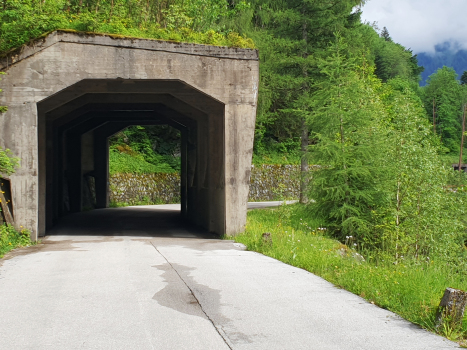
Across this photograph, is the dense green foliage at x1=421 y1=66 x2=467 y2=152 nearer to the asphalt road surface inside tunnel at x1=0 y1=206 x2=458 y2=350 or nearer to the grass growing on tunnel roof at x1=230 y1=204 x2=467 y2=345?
the grass growing on tunnel roof at x1=230 y1=204 x2=467 y2=345

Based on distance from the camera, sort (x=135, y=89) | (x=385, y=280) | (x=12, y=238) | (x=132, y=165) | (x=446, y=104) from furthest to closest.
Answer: (x=446, y=104), (x=132, y=165), (x=135, y=89), (x=12, y=238), (x=385, y=280)

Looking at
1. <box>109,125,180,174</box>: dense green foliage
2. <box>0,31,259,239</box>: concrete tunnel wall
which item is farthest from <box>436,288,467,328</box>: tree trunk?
<box>109,125,180,174</box>: dense green foliage

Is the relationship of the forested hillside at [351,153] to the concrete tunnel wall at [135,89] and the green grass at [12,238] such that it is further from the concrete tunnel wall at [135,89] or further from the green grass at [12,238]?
the green grass at [12,238]

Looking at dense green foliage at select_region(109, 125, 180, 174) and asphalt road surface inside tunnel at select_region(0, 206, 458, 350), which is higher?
dense green foliage at select_region(109, 125, 180, 174)

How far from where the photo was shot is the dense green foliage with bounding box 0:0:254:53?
575 inches

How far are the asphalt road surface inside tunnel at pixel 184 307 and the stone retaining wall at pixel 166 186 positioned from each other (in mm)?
23019

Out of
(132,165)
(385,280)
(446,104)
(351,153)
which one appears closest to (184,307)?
(385,280)

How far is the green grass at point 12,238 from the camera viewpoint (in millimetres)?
13344

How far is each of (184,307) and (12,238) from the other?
897 centimetres

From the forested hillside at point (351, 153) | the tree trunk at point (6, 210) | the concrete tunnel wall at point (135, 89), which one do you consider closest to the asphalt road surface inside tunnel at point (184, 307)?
the tree trunk at point (6, 210)

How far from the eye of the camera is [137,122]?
29.5 meters

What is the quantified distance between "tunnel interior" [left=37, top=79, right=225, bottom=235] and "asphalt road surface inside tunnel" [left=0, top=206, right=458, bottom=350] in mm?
5438

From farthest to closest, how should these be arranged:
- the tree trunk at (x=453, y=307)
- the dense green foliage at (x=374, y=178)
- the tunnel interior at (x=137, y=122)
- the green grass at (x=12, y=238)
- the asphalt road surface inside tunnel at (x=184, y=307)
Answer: the dense green foliage at (x=374, y=178), the tunnel interior at (x=137, y=122), the green grass at (x=12, y=238), the tree trunk at (x=453, y=307), the asphalt road surface inside tunnel at (x=184, y=307)

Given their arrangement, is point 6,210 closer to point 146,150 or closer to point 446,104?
point 146,150
